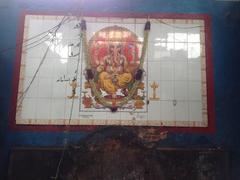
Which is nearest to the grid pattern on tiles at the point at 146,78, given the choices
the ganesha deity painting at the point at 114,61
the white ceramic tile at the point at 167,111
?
the white ceramic tile at the point at 167,111

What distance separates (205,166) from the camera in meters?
4.81

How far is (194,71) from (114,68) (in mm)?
1206

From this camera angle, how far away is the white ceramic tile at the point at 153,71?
518cm

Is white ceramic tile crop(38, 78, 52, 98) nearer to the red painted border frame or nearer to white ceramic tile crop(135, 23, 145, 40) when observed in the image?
the red painted border frame

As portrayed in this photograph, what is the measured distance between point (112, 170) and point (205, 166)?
129 centimetres

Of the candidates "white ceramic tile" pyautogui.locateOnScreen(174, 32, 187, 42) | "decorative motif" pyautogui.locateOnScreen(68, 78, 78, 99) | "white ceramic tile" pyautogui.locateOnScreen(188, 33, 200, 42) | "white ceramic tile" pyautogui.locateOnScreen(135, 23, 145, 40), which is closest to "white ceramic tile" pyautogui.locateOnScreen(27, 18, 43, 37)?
"decorative motif" pyautogui.locateOnScreen(68, 78, 78, 99)

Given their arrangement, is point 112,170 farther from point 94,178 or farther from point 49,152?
point 49,152

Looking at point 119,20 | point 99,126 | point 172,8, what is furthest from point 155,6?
point 99,126

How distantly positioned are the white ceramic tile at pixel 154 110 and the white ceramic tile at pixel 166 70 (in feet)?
1.32

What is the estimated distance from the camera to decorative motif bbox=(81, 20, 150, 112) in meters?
5.11

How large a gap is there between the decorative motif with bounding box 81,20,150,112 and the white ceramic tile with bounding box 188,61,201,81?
0.72 meters

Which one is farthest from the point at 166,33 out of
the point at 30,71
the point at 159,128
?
the point at 30,71

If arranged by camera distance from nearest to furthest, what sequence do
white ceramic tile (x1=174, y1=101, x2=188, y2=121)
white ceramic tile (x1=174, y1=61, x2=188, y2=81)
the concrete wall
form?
1. the concrete wall
2. white ceramic tile (x1=174, y1=101, x2=188, y2=121)
3. white ceramic tile (x1=174, y1=61, x2=188, y2=81)

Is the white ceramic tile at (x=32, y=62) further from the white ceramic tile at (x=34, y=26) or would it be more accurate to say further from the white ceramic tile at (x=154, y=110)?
the white ceramic tile at (x=154, y=110)
